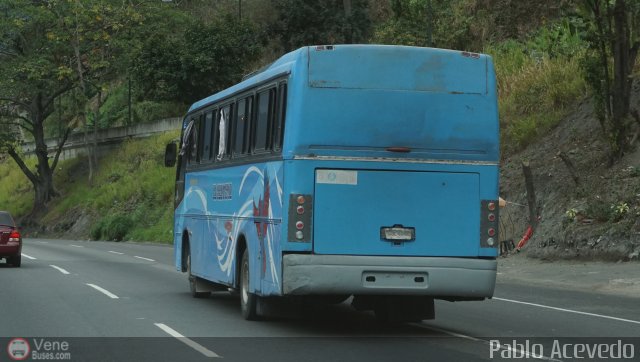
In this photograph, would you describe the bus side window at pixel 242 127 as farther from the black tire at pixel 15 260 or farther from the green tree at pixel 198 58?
the green tree at pixel 198 58

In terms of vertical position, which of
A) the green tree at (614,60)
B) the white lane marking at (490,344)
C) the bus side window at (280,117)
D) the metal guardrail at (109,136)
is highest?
the metal guardrail at (109,136)

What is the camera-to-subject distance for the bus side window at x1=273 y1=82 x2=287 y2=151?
13344 millimetres

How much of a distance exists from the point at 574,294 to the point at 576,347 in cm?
800

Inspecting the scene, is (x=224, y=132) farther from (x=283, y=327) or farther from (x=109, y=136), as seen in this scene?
(x=109, y=136)

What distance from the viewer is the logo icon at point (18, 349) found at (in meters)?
11.2

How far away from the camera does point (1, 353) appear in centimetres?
1149

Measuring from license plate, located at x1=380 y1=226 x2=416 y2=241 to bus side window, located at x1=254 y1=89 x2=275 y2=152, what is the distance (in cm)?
199

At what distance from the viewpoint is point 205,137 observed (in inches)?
716

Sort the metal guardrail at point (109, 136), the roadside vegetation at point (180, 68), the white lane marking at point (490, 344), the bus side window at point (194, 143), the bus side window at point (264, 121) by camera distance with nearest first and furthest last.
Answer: the white lane marking at point (490, 344) < the bus side window at point (264, 121) < the bus side window at point (194, 143) < the roadside vegetation at point (180, 68) < the metal guardrail at point (109, 136)

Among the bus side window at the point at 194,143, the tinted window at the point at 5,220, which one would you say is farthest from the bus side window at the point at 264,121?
the tinted window at the point at 5,220

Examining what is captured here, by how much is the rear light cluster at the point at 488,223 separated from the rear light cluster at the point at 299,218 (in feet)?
7.08

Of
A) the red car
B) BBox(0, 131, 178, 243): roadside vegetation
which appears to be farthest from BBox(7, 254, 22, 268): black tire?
BBox(0, 131, 178, 243): roadside vegetation

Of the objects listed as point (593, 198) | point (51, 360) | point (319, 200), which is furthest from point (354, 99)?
point (593, 198)

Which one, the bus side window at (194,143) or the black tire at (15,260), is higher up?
the bus side window at (194,143)
